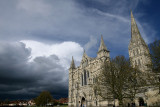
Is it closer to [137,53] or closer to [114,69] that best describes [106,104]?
[114,69]

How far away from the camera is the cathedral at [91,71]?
164ft

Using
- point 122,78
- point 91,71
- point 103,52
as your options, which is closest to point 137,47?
point 103,52

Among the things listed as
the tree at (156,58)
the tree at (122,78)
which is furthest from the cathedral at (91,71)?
the tree at (156,58)

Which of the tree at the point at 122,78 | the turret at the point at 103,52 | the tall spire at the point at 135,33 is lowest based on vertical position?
the tree at the point at 122,78

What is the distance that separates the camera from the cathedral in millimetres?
49875

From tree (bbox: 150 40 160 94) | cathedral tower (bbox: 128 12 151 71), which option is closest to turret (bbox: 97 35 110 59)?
cathedral tower (bbox: 128 12 151 71)

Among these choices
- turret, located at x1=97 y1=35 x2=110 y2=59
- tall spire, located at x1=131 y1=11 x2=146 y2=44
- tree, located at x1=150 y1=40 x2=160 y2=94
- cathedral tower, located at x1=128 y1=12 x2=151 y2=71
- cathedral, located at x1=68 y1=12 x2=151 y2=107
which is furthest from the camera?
tall spire, located at x1=131 y1=11 x2=146 y2=44

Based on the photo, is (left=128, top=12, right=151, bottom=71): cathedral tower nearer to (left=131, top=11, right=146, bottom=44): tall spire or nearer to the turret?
(left=131, top=11, right=146, bottom=44): tall spire

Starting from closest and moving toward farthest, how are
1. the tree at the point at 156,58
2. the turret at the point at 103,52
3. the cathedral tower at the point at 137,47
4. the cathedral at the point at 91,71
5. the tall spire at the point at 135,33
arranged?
the tree at the point at 156,58
the turret at the point at 103,52
the cathedral at the point at 91,71
the cathedral tower at the point at 137,47
the tall spire at the point at 135,33

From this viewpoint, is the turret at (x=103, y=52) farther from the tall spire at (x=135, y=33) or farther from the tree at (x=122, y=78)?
the tall spire at (x=135, y=33)

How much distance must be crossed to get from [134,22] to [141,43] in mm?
14772

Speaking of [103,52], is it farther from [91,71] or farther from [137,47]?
[137,47]

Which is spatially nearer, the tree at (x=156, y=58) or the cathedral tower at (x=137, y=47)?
the tree at (x=156, y=58)

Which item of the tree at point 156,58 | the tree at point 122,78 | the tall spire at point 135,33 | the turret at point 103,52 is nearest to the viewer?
the tree at point 156,58
